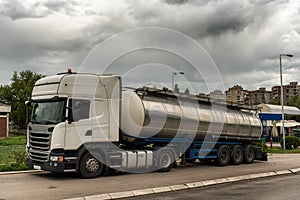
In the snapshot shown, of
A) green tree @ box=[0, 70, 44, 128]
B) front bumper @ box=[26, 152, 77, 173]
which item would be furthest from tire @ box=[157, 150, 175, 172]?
green tree @ box=[0, 70, 44, 128]

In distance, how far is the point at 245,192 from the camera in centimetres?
1158

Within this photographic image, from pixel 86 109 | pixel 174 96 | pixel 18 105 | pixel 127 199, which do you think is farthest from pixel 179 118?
pixel 18 105

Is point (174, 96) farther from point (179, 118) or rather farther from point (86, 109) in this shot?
point (86, 109)

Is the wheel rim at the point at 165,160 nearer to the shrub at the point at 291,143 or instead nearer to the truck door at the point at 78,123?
the truck door at the point at 78,123

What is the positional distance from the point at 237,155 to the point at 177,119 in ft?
16.9

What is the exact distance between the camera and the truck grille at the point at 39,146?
13164mm

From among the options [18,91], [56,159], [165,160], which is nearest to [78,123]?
→ [56,159]

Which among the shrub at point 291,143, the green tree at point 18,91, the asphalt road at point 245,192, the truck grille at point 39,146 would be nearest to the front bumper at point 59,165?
the truck grille at point 39,146

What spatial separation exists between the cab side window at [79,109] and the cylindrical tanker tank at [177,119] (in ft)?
5.99

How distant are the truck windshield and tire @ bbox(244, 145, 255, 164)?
11.0 m

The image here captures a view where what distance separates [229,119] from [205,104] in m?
1.84

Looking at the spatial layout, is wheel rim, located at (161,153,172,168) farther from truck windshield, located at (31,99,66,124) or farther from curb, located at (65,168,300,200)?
truck windshield, located at (31,99,66,124)

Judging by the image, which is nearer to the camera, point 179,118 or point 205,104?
point 179,118

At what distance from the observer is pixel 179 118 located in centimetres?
1681
